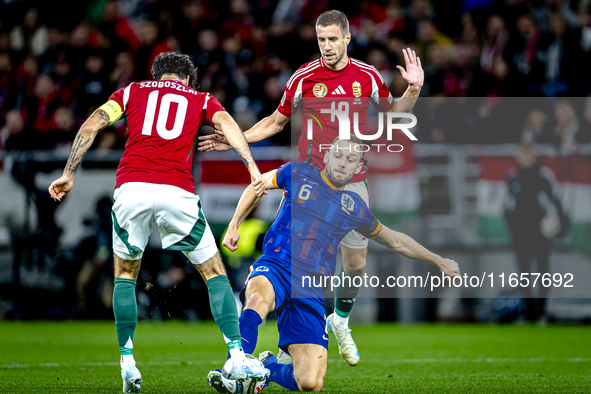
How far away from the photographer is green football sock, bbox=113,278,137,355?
18.0 ft

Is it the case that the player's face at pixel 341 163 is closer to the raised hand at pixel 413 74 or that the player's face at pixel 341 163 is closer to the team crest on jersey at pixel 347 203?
the team crest on jersey at pixel 347 203

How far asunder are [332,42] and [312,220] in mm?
1474

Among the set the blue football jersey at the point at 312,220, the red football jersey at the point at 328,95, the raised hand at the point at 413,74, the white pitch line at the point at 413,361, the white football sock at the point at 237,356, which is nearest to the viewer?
the white football sock at the point at 237,356

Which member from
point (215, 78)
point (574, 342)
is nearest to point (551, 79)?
point (574, 342)

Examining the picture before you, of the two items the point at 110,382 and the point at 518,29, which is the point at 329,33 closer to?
the point at 110,382

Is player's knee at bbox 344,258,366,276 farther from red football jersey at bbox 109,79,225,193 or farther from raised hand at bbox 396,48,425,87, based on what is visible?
red football jersey at bbox 109,79,225,193

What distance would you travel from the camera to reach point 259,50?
45.2 ft

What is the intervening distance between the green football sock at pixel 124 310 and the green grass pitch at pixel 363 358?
0.40 metres

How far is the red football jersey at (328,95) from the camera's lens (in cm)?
652

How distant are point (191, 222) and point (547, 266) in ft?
22.2

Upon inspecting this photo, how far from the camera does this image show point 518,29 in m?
12.5

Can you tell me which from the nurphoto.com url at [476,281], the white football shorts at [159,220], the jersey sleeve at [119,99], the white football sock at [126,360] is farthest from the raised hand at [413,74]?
the nurphoto.com url at [476,281]

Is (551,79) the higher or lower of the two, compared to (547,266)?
higher

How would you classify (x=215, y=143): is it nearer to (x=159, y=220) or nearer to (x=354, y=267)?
(x=159, y=220)
